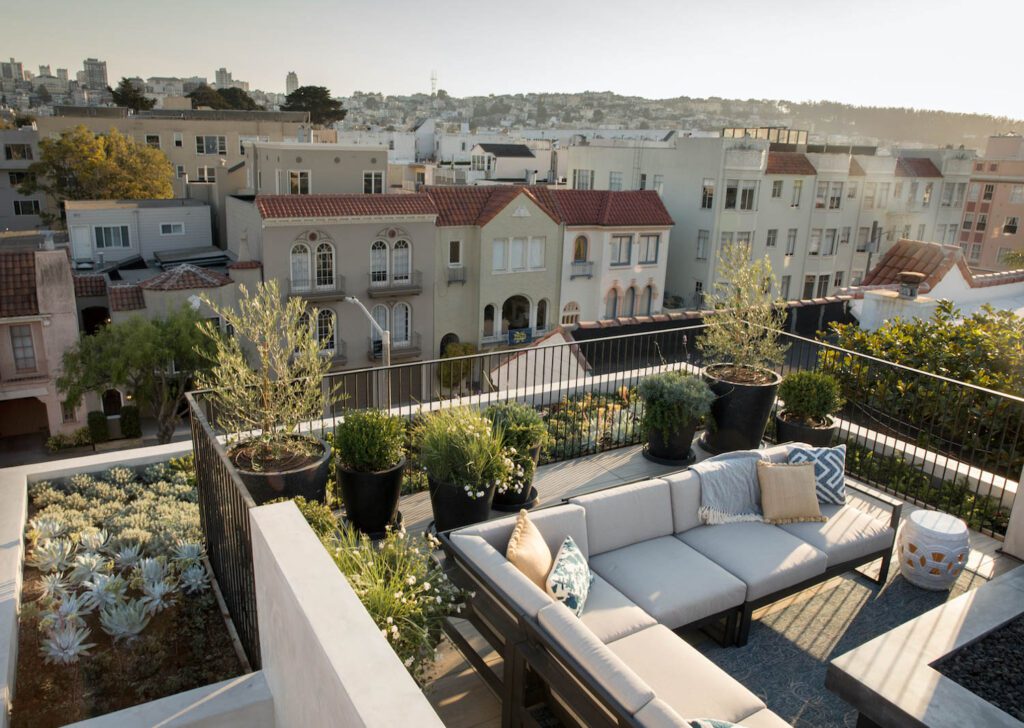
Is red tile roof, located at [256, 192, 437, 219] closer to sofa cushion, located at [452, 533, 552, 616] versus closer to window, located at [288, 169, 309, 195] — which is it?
window, located at [288, 169, 309, 195]

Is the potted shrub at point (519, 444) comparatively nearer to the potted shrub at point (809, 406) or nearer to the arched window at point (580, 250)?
the potted shrub at point (809, 406)

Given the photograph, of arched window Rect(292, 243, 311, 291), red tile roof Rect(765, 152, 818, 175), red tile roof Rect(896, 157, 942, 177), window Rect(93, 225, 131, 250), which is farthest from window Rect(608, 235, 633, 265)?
window Rect(93, 225, 131, 250)

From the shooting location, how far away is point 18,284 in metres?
20.6

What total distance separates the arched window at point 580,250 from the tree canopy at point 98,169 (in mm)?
21159

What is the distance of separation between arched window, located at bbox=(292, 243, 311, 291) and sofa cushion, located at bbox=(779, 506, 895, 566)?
2180 centimetres

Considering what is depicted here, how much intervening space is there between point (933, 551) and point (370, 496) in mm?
3761

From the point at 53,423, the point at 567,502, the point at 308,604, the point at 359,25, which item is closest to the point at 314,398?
the point at 567,502

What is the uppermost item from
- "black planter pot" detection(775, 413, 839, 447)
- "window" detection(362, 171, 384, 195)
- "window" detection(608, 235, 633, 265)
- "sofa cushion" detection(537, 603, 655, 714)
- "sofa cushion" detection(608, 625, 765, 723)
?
"window" detection(362, 171, 384, 195)

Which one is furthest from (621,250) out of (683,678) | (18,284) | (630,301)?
(683,678)

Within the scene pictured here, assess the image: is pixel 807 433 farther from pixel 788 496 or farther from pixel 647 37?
pixel 647 37

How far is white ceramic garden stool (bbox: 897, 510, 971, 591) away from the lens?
15.9 feet

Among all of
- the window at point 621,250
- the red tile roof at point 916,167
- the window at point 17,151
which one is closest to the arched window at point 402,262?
the window at point 621,250

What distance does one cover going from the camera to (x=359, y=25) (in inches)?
1203

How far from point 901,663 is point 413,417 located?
4028 mm
